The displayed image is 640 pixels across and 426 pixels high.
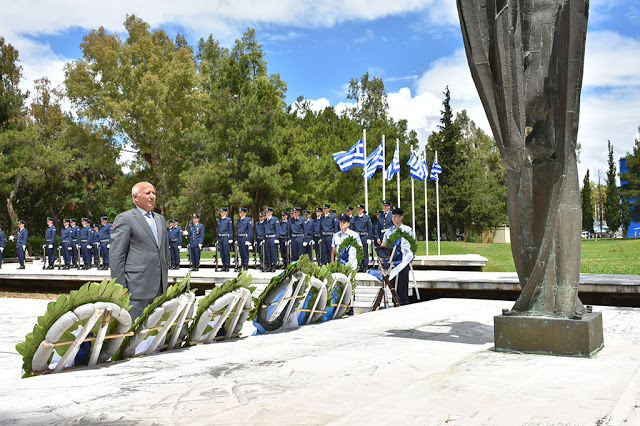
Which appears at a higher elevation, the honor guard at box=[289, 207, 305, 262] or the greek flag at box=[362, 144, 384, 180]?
the greek flag at box=[362, 144, 384, 180]

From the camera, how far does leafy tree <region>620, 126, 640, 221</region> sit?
2011 inches

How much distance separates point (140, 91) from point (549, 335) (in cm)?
3465

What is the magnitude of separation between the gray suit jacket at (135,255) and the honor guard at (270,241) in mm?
12214

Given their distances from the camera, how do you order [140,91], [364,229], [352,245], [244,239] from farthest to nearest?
[140,91] → [244,239] → [364,229] → [352,245]

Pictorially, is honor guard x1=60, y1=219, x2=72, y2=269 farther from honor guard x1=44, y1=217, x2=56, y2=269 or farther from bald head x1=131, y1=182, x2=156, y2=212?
bald head x1=131, y1=182, x2=156, y2=212

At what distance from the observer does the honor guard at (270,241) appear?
18625mm

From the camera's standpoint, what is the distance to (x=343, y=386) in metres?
4.55

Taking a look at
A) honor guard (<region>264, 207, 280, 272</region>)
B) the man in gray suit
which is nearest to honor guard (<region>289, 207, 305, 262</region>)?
honor guard (<region>264, 207, 280, 272</region>)

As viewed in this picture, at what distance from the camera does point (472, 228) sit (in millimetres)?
52812

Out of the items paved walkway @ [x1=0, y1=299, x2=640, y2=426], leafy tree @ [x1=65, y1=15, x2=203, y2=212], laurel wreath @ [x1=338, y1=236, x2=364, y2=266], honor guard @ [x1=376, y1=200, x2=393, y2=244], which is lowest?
paved walkway @ [x1=0, y1=299, x2=640, y2=426]

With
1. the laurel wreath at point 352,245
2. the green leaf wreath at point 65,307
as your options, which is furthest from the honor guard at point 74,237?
the green leaf wreath at point 65,307

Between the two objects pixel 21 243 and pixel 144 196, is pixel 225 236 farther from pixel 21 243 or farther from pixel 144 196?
pixel 144 196

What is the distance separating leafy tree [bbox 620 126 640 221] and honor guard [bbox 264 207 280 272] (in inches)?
1690

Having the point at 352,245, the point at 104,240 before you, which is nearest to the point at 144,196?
the point at 352,245
